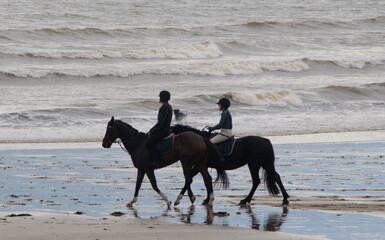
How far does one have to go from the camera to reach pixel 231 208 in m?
11.1

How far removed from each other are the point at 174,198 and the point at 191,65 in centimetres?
2949

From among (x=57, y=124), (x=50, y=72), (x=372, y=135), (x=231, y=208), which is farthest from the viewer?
(x=50, y=72)

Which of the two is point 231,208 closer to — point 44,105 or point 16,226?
point 16,226

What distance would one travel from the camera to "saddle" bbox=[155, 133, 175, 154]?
11.4 metres

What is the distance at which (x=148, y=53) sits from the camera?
143 ft

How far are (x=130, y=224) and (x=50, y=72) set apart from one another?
90.8 feet

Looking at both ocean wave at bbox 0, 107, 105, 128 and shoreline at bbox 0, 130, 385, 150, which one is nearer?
shoreline at bbox 0, 130, 385, 150

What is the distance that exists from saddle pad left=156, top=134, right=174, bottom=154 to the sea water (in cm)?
905

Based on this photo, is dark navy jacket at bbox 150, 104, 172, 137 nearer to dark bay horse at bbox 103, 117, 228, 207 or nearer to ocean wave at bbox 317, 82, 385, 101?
dark bay horse at bbox 103, 117, 228, 207

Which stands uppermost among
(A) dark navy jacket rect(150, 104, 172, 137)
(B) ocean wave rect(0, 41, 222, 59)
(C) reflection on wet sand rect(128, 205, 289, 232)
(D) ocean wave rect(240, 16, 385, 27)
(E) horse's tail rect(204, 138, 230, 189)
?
(D) ocean wave rect(240, 16, 385, 27)

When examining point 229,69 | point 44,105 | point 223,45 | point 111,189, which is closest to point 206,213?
point 111,189

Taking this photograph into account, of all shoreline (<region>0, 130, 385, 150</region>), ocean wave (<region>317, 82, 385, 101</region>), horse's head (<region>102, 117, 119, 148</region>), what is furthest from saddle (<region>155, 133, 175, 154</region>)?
ocean wave (<region>317, 82, 385, 101</region>)

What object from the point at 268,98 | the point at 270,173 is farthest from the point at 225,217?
the point at 268,98

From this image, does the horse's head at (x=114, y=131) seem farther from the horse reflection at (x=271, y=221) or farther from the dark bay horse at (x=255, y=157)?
the horse reflection at (x=271, y=221)
